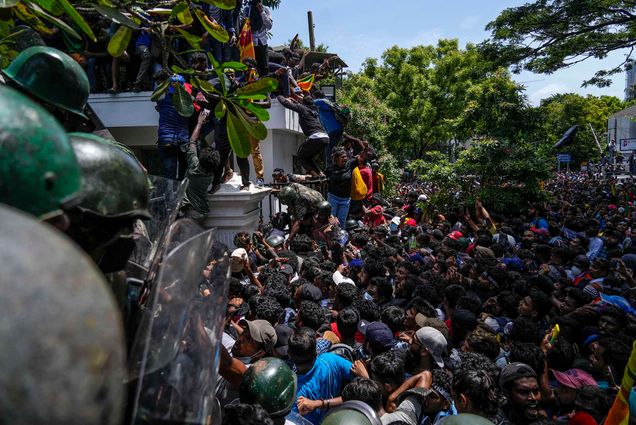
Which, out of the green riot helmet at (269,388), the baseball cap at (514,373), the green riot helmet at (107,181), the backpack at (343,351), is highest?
the green riot helmet at (107,181)

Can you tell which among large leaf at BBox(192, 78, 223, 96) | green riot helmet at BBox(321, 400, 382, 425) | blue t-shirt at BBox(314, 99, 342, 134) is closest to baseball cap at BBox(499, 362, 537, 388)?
green riot helmet at BBox(321, 400, 382, 425)

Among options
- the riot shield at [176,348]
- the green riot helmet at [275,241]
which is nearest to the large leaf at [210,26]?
the riot shield at [176,348]

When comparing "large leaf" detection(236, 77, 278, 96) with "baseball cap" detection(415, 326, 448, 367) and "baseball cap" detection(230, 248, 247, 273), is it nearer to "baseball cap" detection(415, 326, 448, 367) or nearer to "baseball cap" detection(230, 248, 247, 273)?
"baseball cap" detection(415, 326, 448, 367)

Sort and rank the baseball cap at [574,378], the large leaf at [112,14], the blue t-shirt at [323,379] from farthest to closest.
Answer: the baseball cap at [574,378]
the blue t-shirt at [323,379]
the large leaf at [112,14]

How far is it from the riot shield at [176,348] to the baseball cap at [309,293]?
3219 mm

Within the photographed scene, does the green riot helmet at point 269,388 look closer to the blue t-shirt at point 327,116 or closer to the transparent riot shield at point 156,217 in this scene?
the transparent riot shield at point 156,217

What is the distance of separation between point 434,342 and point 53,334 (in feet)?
9.92

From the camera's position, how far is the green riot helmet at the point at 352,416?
2089 millimetres

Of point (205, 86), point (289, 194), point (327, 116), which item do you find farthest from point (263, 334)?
point (327, 116)

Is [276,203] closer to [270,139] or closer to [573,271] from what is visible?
[270,139]

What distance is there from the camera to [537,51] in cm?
1030

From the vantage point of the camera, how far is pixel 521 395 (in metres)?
2.86

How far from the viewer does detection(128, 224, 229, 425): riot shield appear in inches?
→ 38.8

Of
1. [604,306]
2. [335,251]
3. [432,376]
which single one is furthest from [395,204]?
[432,376]
